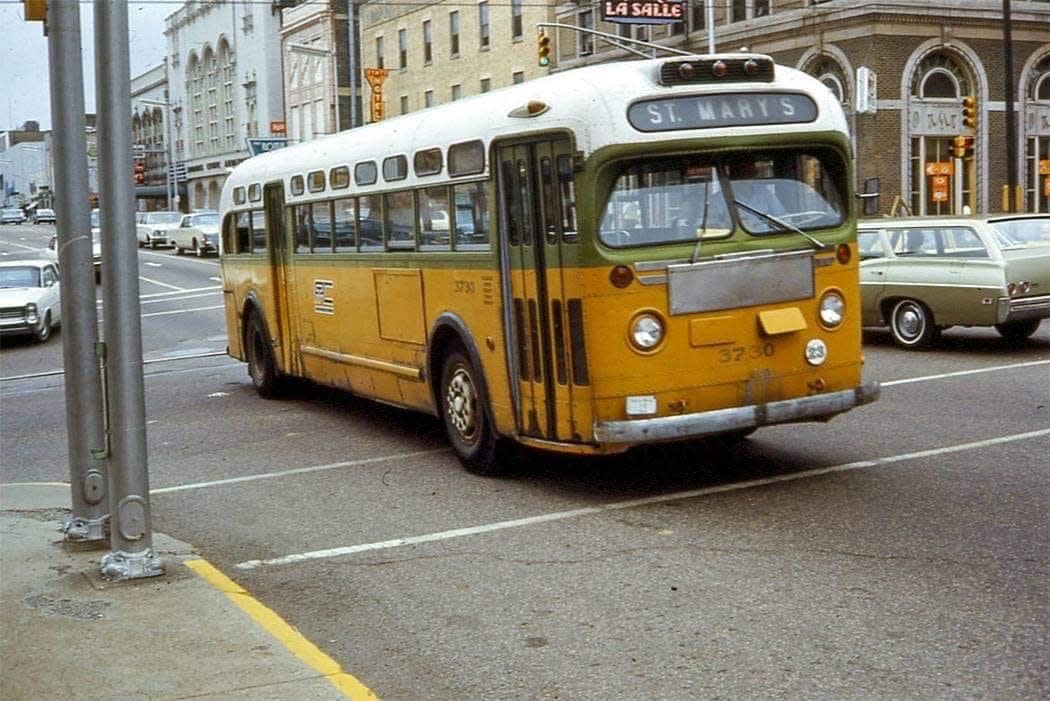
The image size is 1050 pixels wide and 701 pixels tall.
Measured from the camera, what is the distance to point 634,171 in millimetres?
8977

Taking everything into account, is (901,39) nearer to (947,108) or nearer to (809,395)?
(947,108)

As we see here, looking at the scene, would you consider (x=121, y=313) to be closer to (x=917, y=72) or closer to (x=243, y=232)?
(x=243, y=232)

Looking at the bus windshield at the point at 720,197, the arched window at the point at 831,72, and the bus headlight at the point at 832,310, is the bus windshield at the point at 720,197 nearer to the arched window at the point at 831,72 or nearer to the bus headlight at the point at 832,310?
the bus headlight at the point at 832,310

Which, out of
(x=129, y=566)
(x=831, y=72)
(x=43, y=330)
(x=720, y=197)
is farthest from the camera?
(x=831, y=72)

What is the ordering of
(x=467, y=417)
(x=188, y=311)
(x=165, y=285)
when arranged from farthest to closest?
1. (x=165, y=285)
2. (x=188, y=311)
3. (x=467, y=417)

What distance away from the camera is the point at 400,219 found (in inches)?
455

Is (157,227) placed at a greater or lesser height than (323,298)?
greater

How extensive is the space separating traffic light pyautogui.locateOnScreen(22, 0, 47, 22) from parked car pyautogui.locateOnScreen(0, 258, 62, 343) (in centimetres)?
1759

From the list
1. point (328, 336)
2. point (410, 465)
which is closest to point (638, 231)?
point (410, 465)

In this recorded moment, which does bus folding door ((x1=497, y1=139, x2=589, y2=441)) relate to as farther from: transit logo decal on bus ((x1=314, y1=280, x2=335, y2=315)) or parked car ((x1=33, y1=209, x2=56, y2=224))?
parked car ((x1=33, y1=209, x2=56, y2=224))

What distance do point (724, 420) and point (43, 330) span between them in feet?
68.0

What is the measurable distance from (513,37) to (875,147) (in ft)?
61.5

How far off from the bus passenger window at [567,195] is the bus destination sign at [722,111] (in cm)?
49

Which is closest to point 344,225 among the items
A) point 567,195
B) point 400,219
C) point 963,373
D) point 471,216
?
point 400,219
